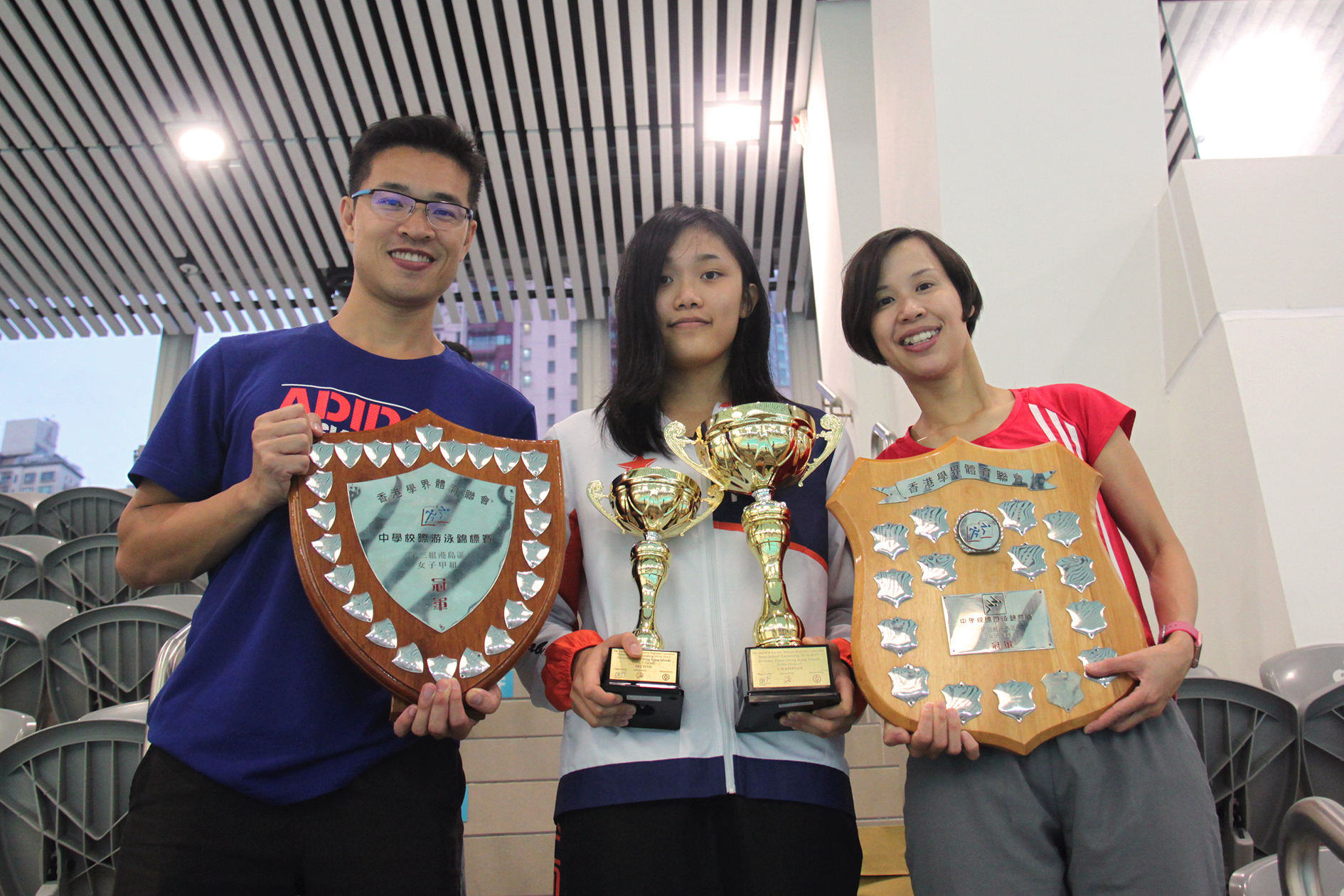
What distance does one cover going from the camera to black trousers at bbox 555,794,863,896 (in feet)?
3.68

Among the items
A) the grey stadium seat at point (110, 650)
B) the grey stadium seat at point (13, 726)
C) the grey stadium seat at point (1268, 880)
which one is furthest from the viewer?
the grey stadium seat at point (110, 650)

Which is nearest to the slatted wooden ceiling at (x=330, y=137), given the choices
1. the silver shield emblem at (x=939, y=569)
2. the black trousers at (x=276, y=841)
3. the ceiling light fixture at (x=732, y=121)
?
the ceiling light fixture at (x=732, y=121)

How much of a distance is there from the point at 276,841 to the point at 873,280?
124 cm

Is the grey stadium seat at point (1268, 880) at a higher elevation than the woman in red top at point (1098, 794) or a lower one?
lower

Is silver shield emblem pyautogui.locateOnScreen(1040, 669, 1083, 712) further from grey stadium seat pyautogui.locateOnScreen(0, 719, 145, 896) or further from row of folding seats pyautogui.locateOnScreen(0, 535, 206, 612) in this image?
row of folding seats pyautogui.locateOnScreen(0, 535, 206, 612)

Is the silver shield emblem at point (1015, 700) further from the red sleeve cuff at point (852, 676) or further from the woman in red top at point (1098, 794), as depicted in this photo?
the red sleeve cuff at point (852, 676)

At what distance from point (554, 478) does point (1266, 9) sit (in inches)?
216

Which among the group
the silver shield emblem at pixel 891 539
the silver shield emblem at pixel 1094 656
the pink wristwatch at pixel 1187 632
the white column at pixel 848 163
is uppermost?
the white column at pixel 848 163

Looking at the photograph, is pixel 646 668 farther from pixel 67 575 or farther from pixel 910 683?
pixel 67 575

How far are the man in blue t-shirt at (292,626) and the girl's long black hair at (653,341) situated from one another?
0.20m

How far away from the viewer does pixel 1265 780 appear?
185 centimetres

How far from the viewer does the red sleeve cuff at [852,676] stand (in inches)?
47.6

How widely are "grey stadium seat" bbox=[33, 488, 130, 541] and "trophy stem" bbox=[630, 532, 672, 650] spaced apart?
4.74 meters

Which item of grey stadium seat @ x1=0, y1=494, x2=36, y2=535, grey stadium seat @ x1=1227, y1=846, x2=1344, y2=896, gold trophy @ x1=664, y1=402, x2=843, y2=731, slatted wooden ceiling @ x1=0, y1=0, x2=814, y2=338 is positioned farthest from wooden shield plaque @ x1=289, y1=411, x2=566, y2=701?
grey stadium seat @ x1=0, y1=494, x2=36, y2=535
